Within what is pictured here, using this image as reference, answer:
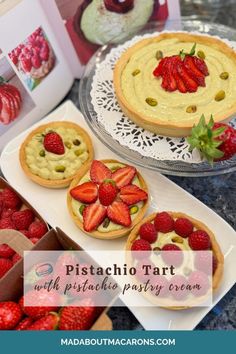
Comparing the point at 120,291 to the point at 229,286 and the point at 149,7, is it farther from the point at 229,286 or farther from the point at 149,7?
the point at 149,7

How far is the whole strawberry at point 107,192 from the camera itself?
114 centimetres

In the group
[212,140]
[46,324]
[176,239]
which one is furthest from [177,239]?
[46,324]

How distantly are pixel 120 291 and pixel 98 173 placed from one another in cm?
33

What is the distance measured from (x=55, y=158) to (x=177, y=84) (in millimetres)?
369

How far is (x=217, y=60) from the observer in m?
1.27

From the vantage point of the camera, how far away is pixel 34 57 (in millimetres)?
1345

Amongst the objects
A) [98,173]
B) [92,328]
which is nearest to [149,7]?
[98,173]

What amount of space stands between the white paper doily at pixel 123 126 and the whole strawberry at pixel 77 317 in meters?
0.40

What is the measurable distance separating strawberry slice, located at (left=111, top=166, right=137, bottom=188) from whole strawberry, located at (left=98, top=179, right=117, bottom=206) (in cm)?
3

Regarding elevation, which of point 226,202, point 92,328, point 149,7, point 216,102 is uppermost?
point 149,7

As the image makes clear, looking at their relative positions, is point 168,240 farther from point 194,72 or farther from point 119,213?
point 194,72

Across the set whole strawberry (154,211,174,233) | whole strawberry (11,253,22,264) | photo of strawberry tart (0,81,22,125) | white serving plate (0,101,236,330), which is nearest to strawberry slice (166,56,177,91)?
white serving plate (0,101,236,330)

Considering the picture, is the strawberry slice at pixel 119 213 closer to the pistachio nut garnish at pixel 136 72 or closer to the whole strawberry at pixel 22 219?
the whole strawberry at pixel 22 219

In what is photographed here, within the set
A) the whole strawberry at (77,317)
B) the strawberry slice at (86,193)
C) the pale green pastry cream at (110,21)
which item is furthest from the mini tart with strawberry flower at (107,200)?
the pale green pastry cream at (110,21)
